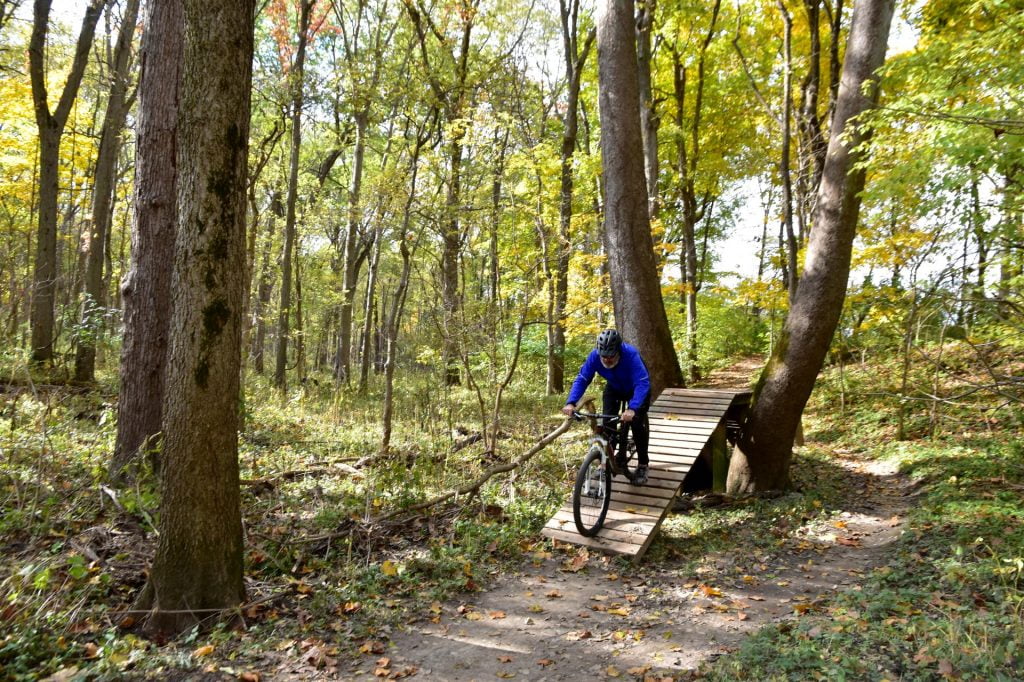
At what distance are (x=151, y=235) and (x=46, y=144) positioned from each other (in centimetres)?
836

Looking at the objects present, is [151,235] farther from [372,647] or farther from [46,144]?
[46,144]

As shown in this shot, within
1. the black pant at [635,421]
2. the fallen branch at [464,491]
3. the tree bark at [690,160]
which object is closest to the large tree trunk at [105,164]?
the fallen branch at [464,491]

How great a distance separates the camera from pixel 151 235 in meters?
6.52

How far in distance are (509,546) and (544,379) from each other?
43.7 feet

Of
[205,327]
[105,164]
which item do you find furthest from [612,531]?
[105,164]

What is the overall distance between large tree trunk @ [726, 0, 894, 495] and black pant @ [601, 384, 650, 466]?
A: 2.08 metres

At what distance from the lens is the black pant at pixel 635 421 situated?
627cm

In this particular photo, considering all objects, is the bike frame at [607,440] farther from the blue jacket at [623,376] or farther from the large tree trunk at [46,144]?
the large tree trunk at [46,144]

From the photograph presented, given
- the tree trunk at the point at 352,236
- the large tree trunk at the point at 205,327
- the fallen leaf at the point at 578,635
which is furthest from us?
the tree trunk at the point at 352,236

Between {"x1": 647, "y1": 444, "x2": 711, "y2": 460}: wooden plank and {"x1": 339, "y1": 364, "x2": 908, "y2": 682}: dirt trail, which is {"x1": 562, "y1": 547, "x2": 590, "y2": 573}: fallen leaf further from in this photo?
{"x1": 647, "y1": 444, "x2": 711, "y2": 460}: wooden plank

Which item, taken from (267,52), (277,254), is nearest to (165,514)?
(267,52)

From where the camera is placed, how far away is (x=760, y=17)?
13805 millimetres

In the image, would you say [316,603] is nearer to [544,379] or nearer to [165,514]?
[165,514]

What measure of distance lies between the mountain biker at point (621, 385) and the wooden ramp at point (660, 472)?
28 cm
